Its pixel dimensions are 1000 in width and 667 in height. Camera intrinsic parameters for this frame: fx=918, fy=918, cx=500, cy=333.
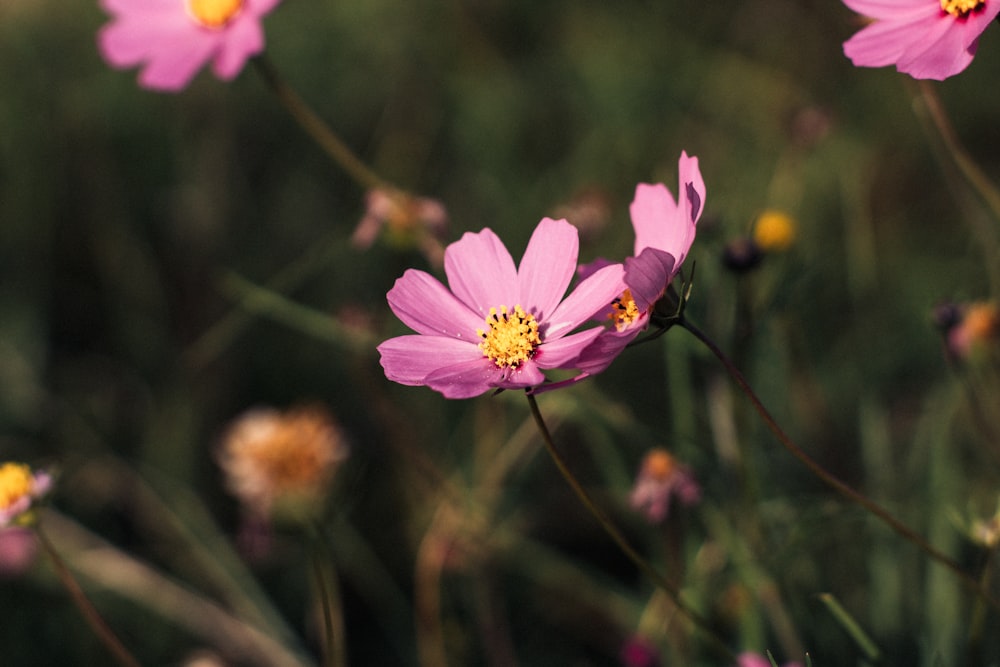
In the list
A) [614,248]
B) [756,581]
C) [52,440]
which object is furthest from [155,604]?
[614,248]

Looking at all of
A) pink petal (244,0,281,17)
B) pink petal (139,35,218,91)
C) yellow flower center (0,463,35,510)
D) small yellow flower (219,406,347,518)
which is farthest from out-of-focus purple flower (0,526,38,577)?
pink petal (244,0,281,17)

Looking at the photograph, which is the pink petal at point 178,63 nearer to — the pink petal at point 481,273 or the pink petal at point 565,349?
the pink petal at point 481,273

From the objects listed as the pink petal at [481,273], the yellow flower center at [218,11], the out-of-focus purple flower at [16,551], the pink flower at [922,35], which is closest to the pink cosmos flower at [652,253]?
the pink petal at [481,273]

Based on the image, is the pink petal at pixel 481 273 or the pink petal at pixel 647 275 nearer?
the pink petal at pixel 647 275

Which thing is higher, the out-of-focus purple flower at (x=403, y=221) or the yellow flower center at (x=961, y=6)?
the out-of-focus purple flower at (x=403, y=221)

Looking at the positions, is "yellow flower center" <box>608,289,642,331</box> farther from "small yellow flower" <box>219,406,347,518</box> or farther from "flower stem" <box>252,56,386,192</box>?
"small yellow flower" <box>219,406,347,518</box>
